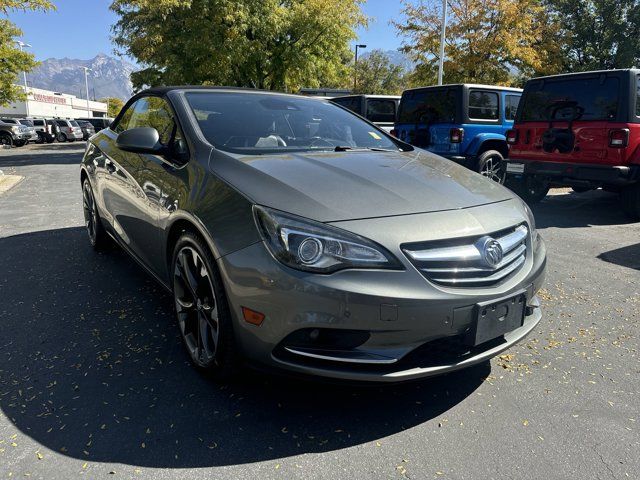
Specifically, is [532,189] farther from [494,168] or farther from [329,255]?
[329,255]

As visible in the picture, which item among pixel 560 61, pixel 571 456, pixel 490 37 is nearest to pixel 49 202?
pixel 571 456

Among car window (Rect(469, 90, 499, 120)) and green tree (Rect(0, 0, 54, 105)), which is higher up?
green tree (Rect(0, 0, 54, 105))

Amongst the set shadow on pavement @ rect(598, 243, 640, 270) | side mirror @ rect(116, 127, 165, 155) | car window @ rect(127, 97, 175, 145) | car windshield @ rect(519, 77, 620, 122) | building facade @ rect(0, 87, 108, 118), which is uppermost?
building facade @ rect(0, 87, 108, 118)

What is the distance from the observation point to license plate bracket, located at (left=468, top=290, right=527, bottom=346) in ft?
6.98

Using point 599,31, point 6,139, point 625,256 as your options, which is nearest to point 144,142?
point 625,256

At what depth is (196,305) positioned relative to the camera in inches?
104

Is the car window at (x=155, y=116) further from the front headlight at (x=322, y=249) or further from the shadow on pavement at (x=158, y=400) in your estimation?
the front headlight at (x=322, y=249)

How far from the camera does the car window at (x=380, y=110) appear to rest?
42.0 ft

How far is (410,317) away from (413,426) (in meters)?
0.62

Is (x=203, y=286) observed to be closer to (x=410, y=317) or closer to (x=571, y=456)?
(x=410, y=317)

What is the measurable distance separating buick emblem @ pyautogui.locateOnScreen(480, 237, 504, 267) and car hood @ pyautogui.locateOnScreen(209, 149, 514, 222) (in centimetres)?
24

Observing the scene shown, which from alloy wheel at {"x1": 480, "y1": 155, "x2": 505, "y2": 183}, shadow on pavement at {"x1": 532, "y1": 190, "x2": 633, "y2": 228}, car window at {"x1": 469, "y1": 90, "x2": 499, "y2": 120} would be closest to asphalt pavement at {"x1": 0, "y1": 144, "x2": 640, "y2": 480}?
shadow on pavement at {"x1": 532, "y1": 190, "x2": 633, "y2": 228}

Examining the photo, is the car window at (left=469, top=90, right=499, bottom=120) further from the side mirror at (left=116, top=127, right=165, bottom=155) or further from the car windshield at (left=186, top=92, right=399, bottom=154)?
the side mirror at (left=116, top=127, right=165, bottom=155)

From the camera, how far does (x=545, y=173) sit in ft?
23.8
